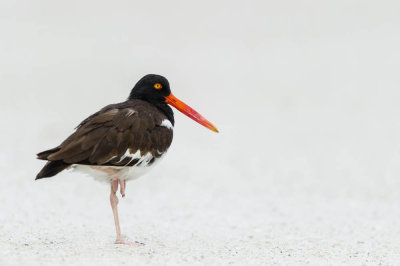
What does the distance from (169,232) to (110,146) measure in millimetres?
2458

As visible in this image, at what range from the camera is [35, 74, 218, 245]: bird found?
716cm

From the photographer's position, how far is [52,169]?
7.07 meters

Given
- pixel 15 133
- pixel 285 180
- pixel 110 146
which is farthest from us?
pixel 15 133

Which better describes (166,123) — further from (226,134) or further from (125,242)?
(226,134)

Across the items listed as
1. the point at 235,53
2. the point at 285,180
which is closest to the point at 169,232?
the point at 285,180

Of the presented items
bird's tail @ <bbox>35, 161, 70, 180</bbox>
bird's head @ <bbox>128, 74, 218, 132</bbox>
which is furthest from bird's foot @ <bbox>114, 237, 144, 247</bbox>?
bird's head @ <bbox>128, 74, 218, 132</bbox>

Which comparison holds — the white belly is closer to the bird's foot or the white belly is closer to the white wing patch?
the white wing patch

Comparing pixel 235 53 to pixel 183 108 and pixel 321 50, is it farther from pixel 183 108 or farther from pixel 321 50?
pixel 183 108

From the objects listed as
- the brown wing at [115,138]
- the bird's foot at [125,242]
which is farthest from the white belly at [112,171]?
the bird's foot at [125,242]

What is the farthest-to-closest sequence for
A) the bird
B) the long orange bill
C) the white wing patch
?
the long orange bill
the white wing patch
the bird

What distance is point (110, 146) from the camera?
7.36 metres

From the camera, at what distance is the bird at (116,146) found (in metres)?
7.16

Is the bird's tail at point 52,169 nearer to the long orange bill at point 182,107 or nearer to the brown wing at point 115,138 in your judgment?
the brown wing at point 115,138

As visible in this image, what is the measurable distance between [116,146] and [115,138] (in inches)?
4.1
